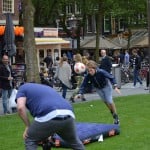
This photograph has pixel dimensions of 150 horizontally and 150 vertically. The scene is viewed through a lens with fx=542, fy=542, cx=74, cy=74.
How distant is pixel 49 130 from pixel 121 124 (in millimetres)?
6363

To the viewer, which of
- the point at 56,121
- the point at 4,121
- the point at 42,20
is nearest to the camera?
the point at 56,121

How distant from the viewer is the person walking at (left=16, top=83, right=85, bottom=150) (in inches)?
272

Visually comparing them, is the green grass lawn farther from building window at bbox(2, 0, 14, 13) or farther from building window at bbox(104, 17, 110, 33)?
building window at bbox(104, 17, 110, 33)

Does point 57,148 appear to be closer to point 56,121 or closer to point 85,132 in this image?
point 85,132

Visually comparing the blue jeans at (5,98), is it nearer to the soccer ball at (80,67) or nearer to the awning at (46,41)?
the soccer ball at (80,67)

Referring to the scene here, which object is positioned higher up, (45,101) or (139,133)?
(45,101)

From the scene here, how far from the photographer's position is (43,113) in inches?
273

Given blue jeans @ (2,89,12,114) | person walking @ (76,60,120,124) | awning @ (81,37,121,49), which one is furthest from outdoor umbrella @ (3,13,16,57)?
awning @ (81,37,121,49)

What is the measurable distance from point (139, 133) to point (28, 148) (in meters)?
5.04

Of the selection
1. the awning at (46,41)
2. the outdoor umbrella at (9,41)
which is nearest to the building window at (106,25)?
the awning at (46,41)

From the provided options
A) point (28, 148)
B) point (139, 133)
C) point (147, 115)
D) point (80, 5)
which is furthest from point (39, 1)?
point (28, 148)

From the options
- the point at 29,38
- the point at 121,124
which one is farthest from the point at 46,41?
the point at 121,124

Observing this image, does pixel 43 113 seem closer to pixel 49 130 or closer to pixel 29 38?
pixel 49 130

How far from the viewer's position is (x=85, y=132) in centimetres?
1070
